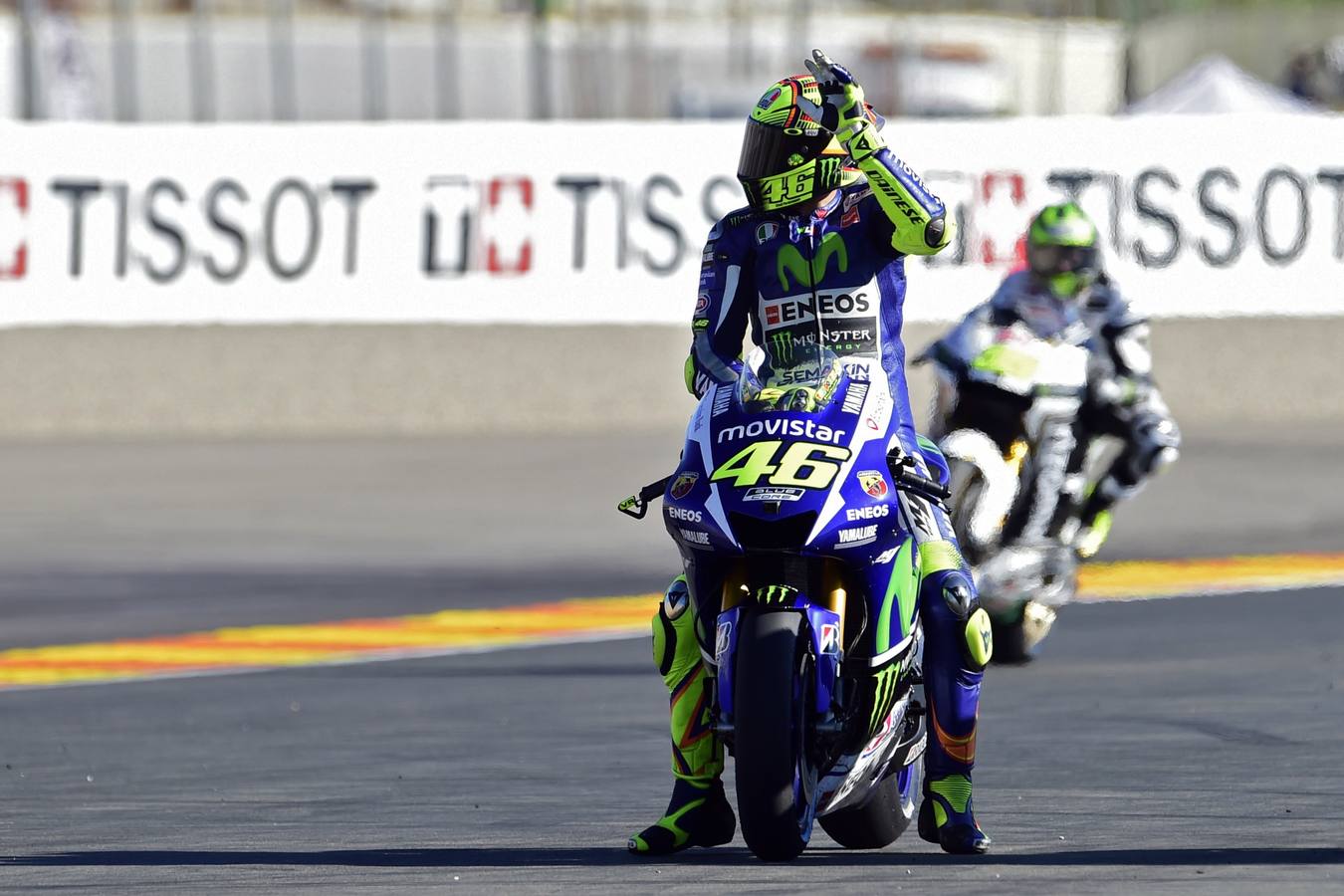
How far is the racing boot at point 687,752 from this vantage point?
5.99 m

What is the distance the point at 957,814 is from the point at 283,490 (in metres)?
10.0

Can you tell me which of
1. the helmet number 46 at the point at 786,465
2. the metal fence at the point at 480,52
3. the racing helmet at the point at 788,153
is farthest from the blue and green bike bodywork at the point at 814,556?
the metal fence at the point at 480,52

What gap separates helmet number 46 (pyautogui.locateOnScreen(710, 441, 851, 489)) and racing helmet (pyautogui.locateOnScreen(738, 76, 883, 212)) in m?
0.79

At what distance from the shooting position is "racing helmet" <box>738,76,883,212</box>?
20.2 feet

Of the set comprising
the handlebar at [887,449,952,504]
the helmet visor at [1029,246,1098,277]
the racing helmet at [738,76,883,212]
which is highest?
the racing helmet at [738,76,883,212]

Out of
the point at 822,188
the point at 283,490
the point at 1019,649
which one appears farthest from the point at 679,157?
the point at 822,188

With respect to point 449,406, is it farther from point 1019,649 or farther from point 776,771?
point 776,771

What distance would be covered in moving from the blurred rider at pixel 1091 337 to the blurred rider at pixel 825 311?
11.8 ft

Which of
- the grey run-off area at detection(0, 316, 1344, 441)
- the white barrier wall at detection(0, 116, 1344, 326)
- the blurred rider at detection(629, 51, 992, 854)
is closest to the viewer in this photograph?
the blurred rider at detection(629, 51, 992, 854)

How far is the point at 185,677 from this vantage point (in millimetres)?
9703

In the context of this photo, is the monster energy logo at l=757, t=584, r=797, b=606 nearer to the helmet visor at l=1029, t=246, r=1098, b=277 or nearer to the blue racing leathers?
the blue racing leathers

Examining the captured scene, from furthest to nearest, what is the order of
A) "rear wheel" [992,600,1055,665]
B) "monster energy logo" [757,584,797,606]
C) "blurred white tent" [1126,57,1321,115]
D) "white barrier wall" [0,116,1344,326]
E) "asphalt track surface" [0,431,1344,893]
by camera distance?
"blurred white tent" [1126,57,1321,115]
"white barrier wall" [0,116,1344,326]
"rear wheel" [992,600,1055,665]
"asphalt track surface" [0,431,1344,893]
"monster energy logo" [757,584,797,606]

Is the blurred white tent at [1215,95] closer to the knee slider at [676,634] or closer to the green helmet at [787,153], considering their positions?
the green helmet at [787,153]

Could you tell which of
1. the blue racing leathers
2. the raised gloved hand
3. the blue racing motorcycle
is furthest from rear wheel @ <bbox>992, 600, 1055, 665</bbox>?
the raised gloved hand
